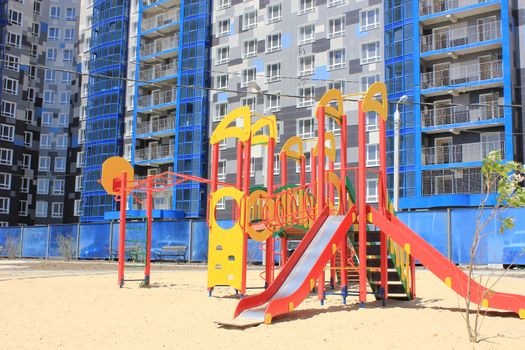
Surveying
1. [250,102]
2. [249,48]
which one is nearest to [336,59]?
[250,102]

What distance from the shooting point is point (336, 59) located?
48.6m

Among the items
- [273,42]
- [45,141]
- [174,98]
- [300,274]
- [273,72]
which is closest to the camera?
[300,274]

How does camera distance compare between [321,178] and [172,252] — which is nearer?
[321,178]

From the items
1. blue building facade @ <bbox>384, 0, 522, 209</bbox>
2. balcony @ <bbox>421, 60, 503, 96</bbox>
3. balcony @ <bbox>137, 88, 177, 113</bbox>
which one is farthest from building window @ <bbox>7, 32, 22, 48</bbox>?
balcony @ <bbox>421, 60, 503, 96</bbox>

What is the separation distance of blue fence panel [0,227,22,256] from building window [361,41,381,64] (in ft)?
102

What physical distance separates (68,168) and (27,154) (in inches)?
205

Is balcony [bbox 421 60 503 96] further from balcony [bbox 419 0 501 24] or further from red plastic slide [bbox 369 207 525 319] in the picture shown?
red plastic slide [bbox 369 207 525 319]

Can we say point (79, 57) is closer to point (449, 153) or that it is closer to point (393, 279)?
point (449, 153)

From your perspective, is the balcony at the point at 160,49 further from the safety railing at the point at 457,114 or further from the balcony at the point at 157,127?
the safety railing at the point at 457,114

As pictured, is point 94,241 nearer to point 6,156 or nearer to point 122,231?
point 122,231

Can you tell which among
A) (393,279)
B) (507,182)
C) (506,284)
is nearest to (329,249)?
(393,279)

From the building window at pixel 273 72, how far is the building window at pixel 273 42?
1385 millimetres

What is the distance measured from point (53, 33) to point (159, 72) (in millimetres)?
25831

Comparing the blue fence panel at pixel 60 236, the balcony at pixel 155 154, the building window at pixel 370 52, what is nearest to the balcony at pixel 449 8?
the building window at pixel 370 52
